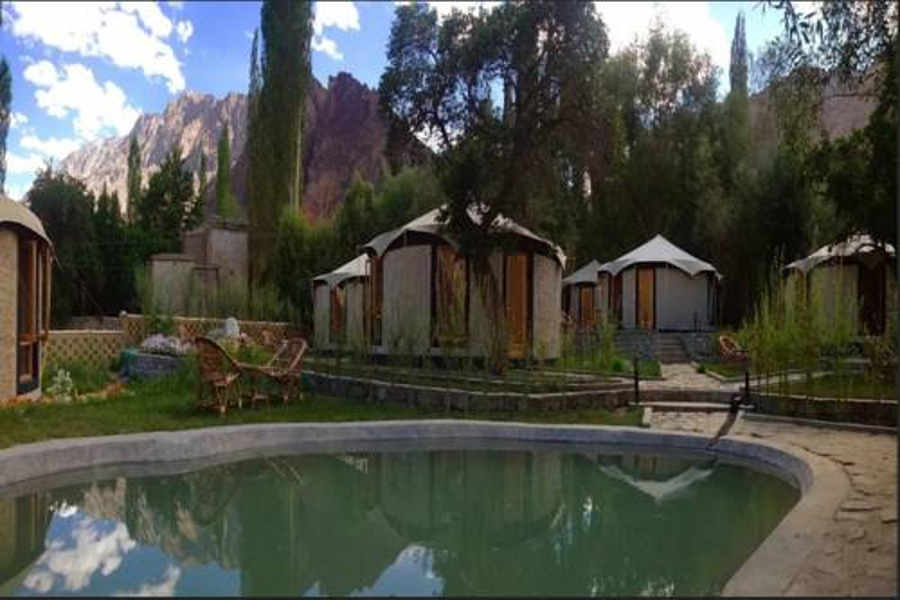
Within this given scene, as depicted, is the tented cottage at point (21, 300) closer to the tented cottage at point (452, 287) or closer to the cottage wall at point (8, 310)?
the cottage wall at point (8, 310)

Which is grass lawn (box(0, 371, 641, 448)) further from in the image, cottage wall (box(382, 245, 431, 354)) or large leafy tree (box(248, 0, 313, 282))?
large leafy tree (box(248, 0, 313, 282))

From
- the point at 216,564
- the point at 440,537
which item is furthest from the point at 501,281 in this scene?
the point at 216,564

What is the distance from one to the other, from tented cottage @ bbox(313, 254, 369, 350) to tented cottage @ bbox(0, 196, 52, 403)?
18.1ft

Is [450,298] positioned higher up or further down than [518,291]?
further down

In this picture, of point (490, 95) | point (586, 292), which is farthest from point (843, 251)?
point (490, 95)

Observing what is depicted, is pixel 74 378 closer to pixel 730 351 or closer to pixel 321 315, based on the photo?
pixel 321 315

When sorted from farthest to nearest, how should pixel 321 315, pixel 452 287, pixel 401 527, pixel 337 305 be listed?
pixel 321 315
pixel 337 305
pixel 452 287
pixel 401 527

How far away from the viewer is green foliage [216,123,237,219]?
3250cm

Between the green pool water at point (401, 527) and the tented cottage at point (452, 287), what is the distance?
16.0 ft

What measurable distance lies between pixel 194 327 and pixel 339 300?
3.45 metres

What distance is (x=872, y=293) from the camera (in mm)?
17859

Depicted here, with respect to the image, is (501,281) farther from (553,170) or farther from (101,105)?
(101,105)

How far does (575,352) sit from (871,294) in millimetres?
8601

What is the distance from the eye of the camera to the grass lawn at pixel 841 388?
28.6 ft
